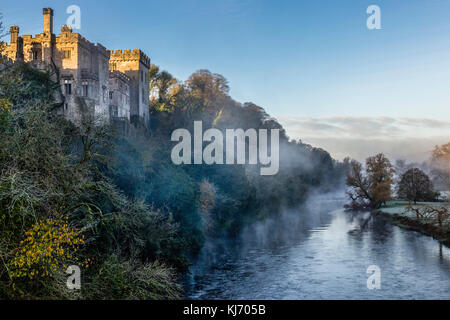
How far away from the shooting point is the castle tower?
5638 cm

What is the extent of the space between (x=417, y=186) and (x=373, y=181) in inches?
377

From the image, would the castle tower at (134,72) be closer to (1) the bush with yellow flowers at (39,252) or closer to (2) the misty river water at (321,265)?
(2) the misty river water at (321,265)

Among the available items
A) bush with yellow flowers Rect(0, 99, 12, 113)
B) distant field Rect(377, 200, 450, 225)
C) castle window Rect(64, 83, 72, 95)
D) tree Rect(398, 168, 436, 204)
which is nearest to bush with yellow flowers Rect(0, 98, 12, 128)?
bush with yellow flowers Rect(0, 99, 12, 113)

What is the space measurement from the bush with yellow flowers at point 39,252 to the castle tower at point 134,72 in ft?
130

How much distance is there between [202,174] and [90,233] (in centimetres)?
2485

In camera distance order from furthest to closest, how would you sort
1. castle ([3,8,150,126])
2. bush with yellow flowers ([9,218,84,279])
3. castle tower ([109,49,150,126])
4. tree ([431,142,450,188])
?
tree ([431,142,450,188]) < castle tower ([109,49,150,126]) < castle ([3,8,150,126]) < bush with yellow flowers ([9,218,84,279])

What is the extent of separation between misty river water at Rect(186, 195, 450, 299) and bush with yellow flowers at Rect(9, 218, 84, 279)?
9.90m

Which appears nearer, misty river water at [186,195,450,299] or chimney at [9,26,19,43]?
misty river water at [186,195,450,299]

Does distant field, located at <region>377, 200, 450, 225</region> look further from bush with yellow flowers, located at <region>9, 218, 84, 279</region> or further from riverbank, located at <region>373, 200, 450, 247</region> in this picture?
bush with yellow flowers, located at <region>9, 218, 84, 279</region>

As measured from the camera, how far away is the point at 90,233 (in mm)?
22531

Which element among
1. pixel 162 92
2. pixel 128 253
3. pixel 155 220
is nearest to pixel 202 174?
pixel 155 220

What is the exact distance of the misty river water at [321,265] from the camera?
25094 mm
